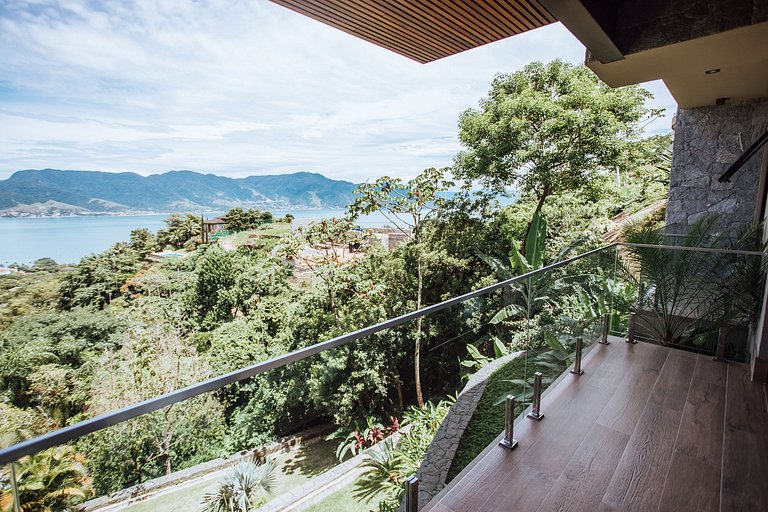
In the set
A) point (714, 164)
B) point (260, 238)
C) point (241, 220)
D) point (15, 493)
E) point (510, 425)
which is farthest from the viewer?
point (241, 220)

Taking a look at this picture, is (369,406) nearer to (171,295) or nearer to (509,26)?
(509,26)

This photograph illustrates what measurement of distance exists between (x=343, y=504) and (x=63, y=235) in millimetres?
41693

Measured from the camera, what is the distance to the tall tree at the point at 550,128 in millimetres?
9594

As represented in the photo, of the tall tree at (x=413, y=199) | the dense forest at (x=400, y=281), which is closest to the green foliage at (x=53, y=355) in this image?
the dense forest at (x=400, y=281)

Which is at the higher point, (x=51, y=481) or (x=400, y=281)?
(x=51, y=481)

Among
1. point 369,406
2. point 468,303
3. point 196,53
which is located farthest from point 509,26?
point 196,53

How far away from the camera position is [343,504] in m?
1.47

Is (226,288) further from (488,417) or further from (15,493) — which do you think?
(15,493)

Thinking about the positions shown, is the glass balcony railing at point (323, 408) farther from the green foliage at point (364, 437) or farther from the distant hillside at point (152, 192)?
the distant hillside at point (152, 192)

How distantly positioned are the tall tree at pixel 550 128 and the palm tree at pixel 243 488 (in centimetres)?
1020

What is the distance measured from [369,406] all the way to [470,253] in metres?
9.94

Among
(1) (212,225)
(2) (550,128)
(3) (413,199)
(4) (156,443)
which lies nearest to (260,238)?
(1) (212,225)

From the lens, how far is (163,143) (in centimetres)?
5103

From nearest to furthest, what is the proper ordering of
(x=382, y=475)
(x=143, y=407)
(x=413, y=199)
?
(x=143, y=407) < (x=382, y=475) < (x=413, y=199)
